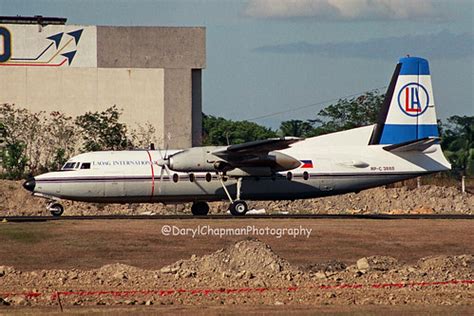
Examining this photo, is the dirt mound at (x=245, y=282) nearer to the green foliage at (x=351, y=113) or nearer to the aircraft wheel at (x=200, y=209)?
the aircraft wheel at (x=200, y=209)

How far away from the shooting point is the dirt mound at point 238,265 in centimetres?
2441

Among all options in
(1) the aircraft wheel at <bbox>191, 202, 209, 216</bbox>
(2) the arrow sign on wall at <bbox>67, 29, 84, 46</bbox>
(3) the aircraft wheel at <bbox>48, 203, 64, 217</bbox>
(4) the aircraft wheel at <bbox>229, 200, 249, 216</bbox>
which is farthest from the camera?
(2) the arrow sign on wall at <bbox>67, 29, 84, 46</bbox>

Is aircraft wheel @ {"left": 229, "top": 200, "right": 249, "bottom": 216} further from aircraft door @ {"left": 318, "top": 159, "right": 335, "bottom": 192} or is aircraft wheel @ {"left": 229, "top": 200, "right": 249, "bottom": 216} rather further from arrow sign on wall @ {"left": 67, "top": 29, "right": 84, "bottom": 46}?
arrow sign on wall @ {"left": 67, "top": 29, "right": 84, "bottom": 46}

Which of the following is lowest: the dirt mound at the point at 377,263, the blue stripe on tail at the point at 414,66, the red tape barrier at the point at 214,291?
the red tape barrier at the point at 214,291

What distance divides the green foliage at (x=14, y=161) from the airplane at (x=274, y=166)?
16617mm

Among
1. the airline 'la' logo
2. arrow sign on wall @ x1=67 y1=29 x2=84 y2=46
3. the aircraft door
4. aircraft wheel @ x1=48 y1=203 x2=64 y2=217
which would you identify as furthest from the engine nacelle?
arrow sign on wall @ x1=67 y1=29 x2=84 y2=46

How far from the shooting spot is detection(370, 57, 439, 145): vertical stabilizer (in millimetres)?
39781

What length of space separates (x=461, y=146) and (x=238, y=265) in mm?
41745

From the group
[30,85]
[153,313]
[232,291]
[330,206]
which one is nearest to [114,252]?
[232,291]

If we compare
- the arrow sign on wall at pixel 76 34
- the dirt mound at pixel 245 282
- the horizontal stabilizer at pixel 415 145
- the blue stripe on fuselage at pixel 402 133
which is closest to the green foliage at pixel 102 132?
the arrow sign on wall at pixel 76 34

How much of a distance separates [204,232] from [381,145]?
1025cm

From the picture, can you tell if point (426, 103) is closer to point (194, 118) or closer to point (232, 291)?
point (232, 291)

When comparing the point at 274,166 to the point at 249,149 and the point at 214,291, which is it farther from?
the point at 214,291

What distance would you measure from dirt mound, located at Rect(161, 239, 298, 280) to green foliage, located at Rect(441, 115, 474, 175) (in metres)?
38.1
